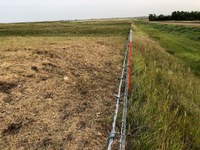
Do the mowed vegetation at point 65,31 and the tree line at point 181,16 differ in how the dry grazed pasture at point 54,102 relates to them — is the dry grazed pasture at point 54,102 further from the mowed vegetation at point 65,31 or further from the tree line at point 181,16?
the tree line at point 181,16

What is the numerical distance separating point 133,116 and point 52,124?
1.42 metres

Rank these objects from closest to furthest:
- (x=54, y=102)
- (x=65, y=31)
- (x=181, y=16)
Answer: (x=54, y=102), (x=65, y=31), (x=181, y=16)

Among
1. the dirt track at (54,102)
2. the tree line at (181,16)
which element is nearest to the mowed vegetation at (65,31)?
the dirt track at (54,102)

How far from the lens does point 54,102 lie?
5680 millimetres

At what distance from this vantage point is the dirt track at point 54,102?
4.41m

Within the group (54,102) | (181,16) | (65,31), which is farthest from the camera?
(181,16)

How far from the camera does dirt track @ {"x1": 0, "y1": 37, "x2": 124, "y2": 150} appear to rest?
A: 441 cm

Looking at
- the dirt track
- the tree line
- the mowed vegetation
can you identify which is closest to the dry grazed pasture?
the dirt track

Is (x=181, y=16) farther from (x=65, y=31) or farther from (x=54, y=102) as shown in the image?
(x=54, y=102)

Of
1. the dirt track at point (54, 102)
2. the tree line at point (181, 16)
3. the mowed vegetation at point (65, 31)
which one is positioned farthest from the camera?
the tree line at point (181, 16)

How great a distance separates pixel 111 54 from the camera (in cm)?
1180

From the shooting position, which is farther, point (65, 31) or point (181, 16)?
point (181, 16)

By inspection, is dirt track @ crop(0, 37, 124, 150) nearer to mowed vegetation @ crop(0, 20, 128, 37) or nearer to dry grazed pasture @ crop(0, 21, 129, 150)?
dry grazed pasture @ crop(0, 21, 129, 150)

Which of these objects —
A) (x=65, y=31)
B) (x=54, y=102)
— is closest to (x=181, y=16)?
(x=65, y=31)
